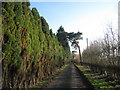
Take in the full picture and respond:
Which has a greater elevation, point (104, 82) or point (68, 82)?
point (104, 82)

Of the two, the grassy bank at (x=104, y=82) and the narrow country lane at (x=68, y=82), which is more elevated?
the grassy bank at (x=104, y=82)

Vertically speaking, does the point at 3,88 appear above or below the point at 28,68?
below

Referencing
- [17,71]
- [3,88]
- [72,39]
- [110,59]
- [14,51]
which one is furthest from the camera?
[72,39]

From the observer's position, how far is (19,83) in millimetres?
7754

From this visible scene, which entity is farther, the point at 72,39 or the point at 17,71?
the point at 72,39

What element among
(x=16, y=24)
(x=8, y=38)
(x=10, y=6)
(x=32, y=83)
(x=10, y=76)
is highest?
(x=10, y=6)

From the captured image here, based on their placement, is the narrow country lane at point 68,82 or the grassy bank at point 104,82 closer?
the grassy bank at point 104,82

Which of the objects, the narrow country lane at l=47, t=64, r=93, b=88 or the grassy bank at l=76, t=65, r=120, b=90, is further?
the narrow country lane at l=47, t=64, r=93, b=88

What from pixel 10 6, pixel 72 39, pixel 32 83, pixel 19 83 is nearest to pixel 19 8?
pixel 10 6

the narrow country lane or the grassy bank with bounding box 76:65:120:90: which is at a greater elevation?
the grassy bank with bounding box 76:65:120:90

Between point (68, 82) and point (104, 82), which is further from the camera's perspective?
point (68, 82)

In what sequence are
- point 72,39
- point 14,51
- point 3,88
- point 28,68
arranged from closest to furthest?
point 3,88, point 14,51, point 28,68, point 72,39

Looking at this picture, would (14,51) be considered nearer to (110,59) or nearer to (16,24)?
(16,24)

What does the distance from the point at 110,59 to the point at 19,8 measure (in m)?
10.3
